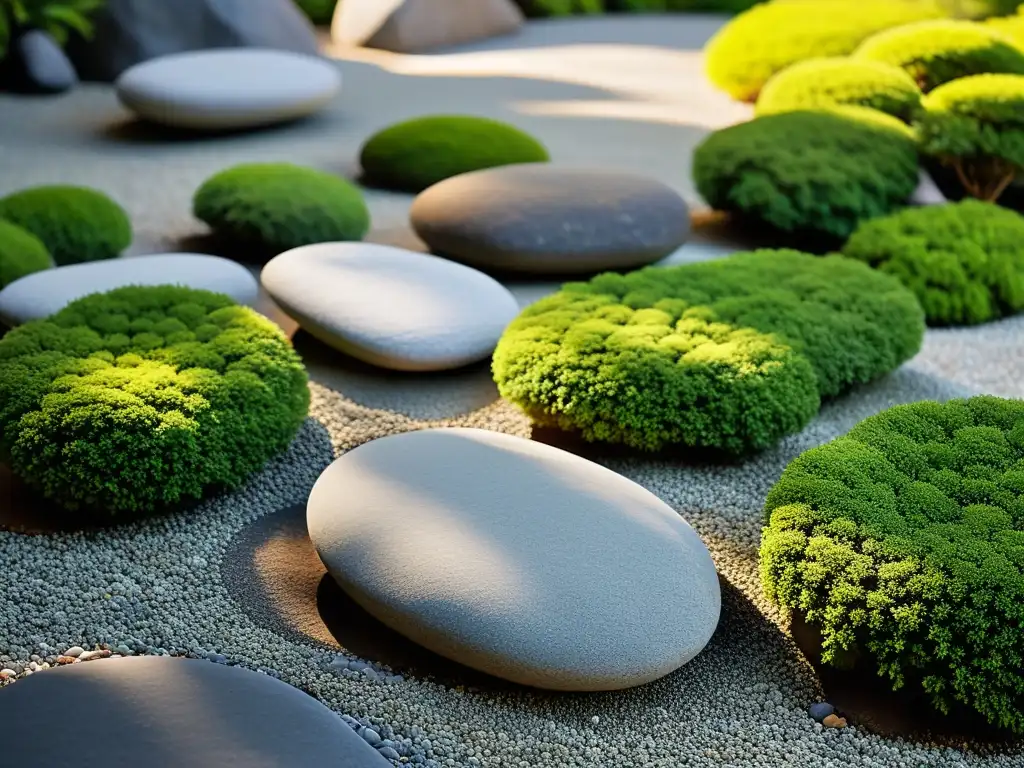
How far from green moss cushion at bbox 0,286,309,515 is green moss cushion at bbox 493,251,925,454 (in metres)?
0.92

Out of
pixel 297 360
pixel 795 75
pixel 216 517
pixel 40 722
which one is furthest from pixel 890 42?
pixel 40 722

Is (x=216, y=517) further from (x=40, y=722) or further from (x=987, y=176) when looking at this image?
(x=987, y=176)

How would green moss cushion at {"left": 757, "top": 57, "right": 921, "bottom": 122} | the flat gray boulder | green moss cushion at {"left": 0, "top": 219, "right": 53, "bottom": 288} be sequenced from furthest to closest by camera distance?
the flat gray boulder < green moss cushion at {"left": 757, "top": 57, "right": 921, "bottom": 122} < green moss cushion at {"left": 0, "top": 219, "right": 53, "bottom": 288}

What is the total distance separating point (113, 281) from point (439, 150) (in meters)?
2.67

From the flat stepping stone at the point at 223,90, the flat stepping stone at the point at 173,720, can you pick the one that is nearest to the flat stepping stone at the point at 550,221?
the flat stepping stone at the point at 223,90

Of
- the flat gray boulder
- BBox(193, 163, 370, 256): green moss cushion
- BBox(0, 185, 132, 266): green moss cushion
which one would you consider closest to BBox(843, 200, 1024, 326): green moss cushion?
BBox(193, 163, 370, 256): green moss cushion

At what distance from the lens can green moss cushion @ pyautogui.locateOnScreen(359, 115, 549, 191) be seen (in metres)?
7.12

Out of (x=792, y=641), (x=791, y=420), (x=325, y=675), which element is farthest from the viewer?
(x=791, y=420)

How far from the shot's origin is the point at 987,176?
7.19 m

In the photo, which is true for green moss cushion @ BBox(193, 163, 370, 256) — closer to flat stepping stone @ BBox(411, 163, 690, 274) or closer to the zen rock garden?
the zen rock garden

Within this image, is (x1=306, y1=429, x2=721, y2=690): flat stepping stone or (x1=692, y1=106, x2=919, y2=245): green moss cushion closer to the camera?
(x1=306, y1=429, x2=721, y2=690): flat stepping stone

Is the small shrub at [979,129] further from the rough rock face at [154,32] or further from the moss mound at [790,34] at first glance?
the rough rock face at [154,32]

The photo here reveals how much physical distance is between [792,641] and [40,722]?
79.8 inches

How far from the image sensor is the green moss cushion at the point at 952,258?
223 inches
